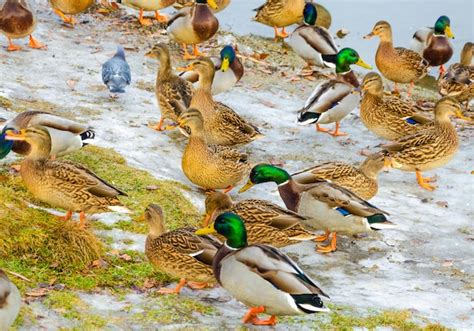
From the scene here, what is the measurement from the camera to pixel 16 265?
5711 millimetres

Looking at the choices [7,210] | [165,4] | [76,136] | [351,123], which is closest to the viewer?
[7,210]

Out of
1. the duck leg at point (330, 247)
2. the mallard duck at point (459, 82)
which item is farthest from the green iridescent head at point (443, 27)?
the duck leg at point (330, 247)

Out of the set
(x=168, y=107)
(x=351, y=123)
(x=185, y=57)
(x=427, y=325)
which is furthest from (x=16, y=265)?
(x=185, y=57)

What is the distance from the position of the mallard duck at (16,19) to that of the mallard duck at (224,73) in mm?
2114

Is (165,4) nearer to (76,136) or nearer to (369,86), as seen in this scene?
(369,86)

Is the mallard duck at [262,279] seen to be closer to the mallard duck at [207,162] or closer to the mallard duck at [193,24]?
the mallard duck at [207,162]

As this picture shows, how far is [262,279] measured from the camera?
5.26m

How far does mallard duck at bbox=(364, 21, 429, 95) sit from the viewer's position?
11703 millimetres

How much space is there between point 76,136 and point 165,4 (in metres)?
5.52

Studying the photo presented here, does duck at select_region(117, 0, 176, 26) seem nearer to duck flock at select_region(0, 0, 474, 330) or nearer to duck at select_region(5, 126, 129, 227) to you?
duck flock at select_region(0, 0, 474, 330)

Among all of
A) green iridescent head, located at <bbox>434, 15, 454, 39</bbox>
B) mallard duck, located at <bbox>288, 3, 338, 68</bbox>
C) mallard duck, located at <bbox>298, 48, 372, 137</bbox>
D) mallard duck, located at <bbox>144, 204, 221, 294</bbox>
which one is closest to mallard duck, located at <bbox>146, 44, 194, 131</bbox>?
mallard duck, located at <bbox>298, 48, 372, 137</bbox>

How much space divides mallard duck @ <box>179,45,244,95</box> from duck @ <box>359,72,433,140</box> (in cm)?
161

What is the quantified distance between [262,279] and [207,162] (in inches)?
111

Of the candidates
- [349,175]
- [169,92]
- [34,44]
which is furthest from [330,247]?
[34,44]
